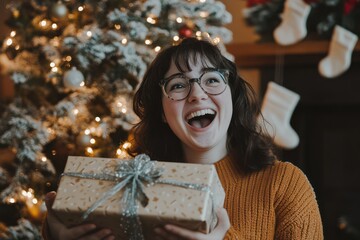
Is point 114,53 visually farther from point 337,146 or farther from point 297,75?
point 337,146

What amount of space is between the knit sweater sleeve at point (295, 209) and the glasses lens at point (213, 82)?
25 centimetres

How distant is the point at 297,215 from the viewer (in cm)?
133

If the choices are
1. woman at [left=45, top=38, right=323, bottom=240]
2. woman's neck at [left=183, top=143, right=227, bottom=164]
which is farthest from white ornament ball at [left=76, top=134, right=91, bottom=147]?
woman's neck at [left=183, top=143, right=227, bottom=164]

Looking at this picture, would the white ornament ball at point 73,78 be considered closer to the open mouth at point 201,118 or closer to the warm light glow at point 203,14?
the warm light glow at point 203,14

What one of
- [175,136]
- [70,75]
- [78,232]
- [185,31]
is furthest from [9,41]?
[78,232]

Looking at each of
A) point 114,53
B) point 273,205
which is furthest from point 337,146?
point 273,205

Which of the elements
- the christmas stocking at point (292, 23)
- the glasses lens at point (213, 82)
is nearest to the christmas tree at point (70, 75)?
the christmas stocking at point (292, 23)

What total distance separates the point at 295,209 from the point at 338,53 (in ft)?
7.05

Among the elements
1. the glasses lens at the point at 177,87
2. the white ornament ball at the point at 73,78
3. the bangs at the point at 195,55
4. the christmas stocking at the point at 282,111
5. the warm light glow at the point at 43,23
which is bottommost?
the christmas stocking at the point at 282,111

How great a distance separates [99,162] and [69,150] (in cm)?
154

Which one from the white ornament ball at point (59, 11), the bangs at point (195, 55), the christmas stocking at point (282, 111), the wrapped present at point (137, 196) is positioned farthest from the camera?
the christmas stocking at point (282, 111)

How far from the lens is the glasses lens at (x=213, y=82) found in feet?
4.63

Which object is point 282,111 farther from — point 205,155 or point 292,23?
point 205,155

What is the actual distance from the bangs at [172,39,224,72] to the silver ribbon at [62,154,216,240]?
32cm
